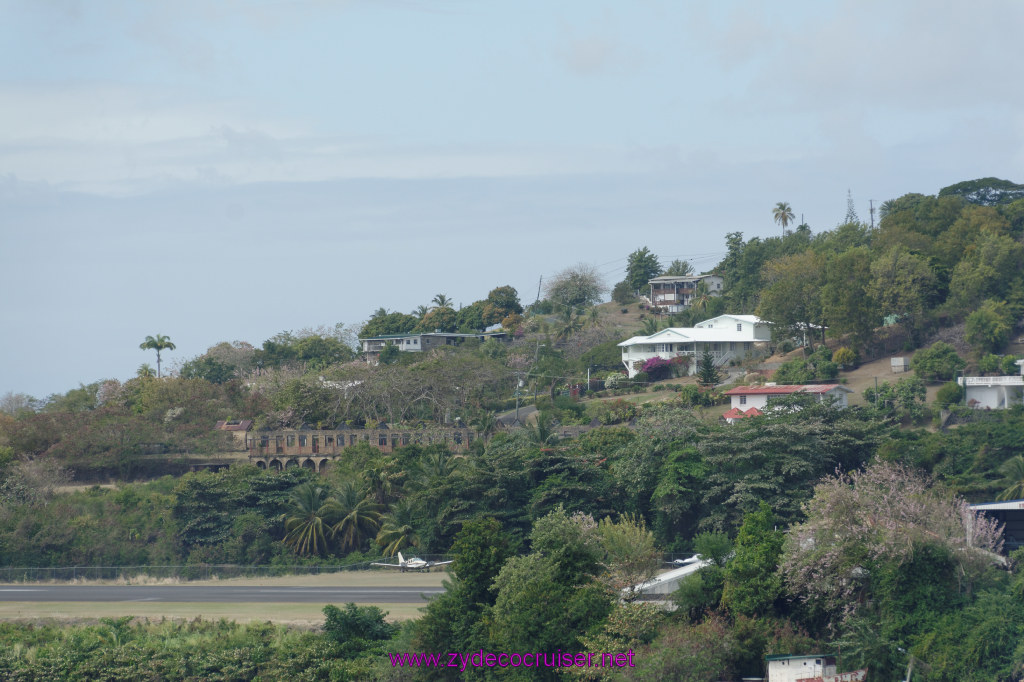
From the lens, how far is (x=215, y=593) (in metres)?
49.2

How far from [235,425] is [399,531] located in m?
27.4

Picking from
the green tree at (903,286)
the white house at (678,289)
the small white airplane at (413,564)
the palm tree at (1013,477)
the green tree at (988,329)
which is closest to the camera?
the palm tree at (1013,477)

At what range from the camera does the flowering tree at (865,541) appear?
33156mm

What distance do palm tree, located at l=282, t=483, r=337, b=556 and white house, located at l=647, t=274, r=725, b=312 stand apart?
2730 inches

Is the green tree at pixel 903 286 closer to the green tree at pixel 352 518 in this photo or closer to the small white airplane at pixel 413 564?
the green tree at pixel 352 518

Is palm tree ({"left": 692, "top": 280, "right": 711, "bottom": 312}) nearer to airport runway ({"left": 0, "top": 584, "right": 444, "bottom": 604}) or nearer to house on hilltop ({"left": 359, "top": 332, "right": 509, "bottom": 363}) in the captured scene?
house on hilltop ({"left": 359, "top": 332, "right": 509, "bottom": 363})

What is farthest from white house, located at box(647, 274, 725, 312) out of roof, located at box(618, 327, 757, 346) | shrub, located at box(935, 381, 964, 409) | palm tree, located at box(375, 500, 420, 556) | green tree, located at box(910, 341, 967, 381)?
palm tree, located at box(375, 500, 420, 556)

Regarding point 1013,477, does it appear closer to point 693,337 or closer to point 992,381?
point 992,381

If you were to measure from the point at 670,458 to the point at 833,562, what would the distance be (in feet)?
67.5

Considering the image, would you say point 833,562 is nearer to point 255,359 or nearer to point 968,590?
point 968,590

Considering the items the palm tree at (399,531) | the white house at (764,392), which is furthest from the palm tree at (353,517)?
the white house at (764,392)

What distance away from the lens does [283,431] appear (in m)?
73.9

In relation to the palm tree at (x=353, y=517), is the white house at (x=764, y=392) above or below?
above

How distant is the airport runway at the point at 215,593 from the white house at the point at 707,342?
148 ft
